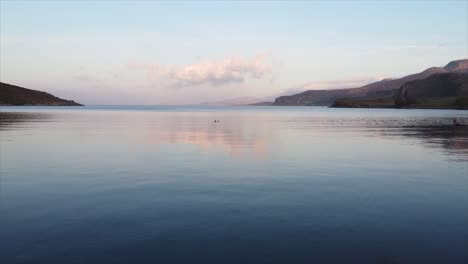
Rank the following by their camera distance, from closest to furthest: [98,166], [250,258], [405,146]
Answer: [250,258] → [98,166] → [405,146]

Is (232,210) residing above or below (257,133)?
above

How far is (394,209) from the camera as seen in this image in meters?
17.5

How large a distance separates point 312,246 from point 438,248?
433 centimetres

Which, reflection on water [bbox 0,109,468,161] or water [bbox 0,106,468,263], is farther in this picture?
reflection on water [bbox 0,109,468,161]

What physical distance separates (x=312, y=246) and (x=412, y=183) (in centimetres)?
1453

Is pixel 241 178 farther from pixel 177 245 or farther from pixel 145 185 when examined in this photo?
pixel 177 245

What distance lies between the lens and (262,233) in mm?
13719

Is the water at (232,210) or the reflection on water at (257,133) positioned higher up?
the water at (232,210)

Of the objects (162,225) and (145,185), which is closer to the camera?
(162,225)

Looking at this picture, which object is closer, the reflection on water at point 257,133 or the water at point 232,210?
the water at point 232,210

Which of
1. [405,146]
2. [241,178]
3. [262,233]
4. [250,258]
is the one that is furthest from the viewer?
[405,146]

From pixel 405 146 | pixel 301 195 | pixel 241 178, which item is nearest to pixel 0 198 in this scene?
pixel 241 178

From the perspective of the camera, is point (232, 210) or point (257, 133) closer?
point (232, 210)

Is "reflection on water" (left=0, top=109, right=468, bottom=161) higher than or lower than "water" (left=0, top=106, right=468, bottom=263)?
lower
